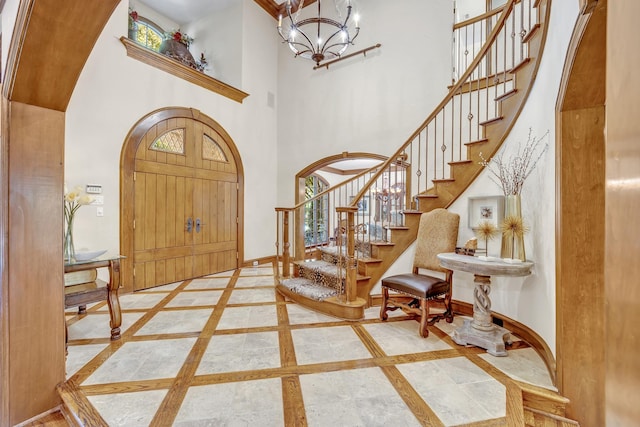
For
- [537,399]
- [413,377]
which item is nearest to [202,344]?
[413,377]

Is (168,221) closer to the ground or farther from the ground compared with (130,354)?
farther from the ground

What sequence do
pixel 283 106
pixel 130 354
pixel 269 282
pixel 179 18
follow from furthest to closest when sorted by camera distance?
pixel 283 106
pixel 179 18
pixel 269 282
pixel 130 354

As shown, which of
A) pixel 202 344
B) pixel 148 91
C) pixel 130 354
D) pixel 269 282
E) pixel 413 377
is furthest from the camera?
pixel 269 282

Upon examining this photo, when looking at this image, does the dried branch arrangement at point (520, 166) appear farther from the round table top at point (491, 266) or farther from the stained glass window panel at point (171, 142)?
the stained glass window panel at point (171, 142)

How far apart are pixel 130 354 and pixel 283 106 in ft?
18.6

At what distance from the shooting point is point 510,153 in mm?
2842

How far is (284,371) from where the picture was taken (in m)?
2.13

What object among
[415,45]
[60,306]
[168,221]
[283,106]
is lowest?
[60,306]

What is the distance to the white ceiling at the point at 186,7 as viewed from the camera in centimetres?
546

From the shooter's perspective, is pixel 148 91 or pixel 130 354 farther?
pixel 148 91

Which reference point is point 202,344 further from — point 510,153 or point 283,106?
point 283,106

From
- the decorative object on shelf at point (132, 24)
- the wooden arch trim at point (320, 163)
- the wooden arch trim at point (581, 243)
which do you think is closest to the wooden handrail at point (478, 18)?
the wooden arch trim at point (320, 163)

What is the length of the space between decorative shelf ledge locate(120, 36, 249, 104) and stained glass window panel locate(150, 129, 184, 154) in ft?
3.12

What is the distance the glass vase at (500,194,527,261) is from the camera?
2416 mm
